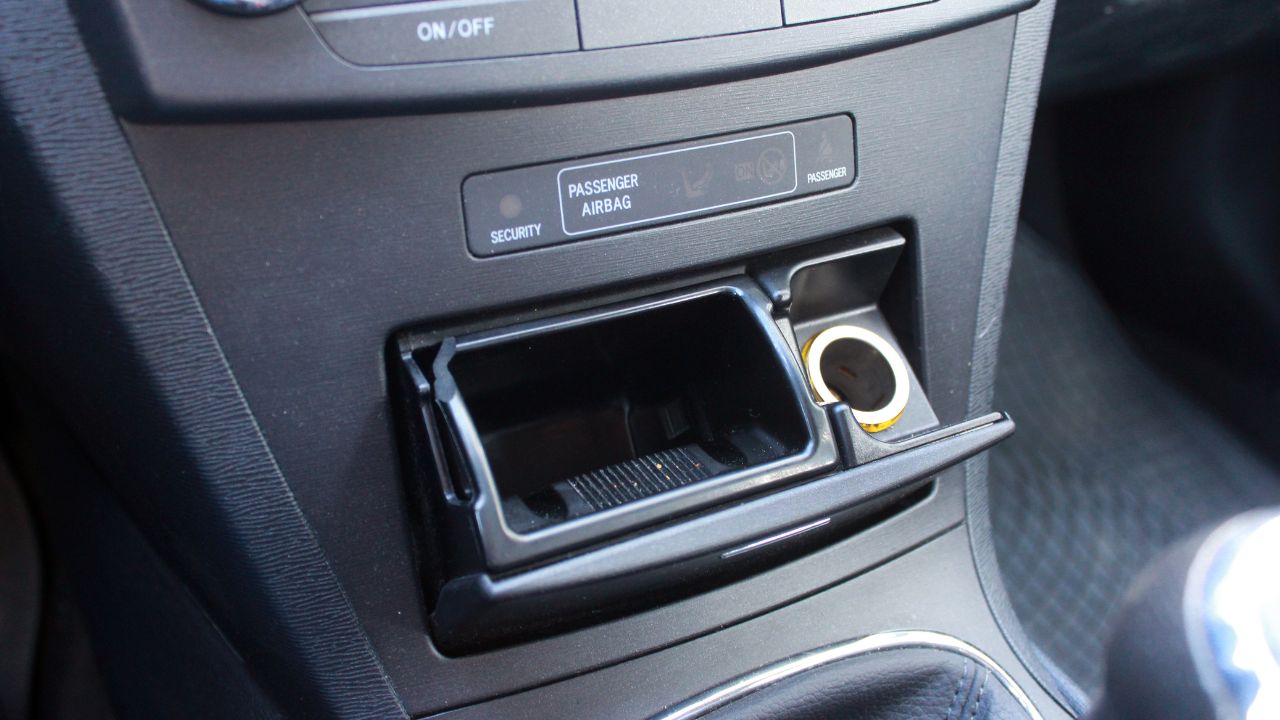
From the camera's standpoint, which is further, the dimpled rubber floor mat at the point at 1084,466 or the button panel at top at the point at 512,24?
the dimpled rubber floor mat at the point at 1084,466

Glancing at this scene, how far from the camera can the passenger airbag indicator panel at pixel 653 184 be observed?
0.58 meters

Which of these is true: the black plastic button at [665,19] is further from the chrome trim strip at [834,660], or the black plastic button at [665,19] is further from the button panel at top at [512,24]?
the chrome trim strip at [834,660]

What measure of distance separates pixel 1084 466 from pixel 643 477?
1086 mm

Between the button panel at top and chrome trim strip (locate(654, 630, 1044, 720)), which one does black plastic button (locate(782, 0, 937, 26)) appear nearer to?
the button panel at top

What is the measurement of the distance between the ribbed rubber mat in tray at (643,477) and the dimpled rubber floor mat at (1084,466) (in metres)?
0.85

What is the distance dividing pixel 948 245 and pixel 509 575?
0.40 metres

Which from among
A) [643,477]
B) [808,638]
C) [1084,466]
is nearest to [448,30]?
[643,477]

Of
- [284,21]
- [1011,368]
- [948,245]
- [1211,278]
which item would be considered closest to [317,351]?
[284,21]

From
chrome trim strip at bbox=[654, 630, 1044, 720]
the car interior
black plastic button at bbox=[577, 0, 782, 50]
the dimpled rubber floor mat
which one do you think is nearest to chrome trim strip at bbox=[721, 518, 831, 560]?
the car interior

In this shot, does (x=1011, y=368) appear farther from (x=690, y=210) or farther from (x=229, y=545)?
(x=229, y=545)

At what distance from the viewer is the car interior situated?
51cm

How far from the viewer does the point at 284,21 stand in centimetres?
51

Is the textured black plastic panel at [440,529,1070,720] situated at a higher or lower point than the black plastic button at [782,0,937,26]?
lower

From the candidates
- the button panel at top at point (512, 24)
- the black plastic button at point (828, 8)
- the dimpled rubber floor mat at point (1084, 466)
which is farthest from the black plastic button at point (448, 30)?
the dimpled rubber floor mat at point (1084, 466)
